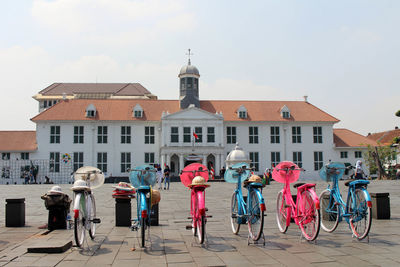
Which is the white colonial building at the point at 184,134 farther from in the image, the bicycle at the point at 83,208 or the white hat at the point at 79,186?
the white hat at the point at 79,186

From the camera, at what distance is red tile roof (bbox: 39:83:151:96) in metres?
79.1

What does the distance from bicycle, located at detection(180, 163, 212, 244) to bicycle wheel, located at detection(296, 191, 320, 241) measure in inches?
74.2

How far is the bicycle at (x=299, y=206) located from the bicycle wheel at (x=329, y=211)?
68cm

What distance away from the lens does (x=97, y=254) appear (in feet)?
22.1

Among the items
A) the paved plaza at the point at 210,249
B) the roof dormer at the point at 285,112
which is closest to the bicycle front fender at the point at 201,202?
the paved plaza at the point at 210,249

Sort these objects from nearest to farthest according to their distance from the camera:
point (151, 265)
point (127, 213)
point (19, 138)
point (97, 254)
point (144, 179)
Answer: point (151, 265)
point (97, 254)
point (144, 179)
point (127, 213)
point (19, 138)

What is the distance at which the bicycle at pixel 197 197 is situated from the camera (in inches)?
278

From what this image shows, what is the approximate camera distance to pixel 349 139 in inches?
2064

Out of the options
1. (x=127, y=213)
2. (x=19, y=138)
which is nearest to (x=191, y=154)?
(x=19, y=138)

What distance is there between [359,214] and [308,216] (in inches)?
38.5

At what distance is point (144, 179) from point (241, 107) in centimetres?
4318

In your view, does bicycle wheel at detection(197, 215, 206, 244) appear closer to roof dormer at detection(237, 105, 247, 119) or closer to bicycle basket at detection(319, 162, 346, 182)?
bicycle basket at detection(319, 162, 346, 182)

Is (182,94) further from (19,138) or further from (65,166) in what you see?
(19,138)

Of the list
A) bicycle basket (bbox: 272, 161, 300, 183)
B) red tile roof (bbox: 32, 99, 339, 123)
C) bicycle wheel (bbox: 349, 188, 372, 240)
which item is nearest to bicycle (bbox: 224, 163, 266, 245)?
bicycle basket (bbox: 272, 161, 300, 183)
